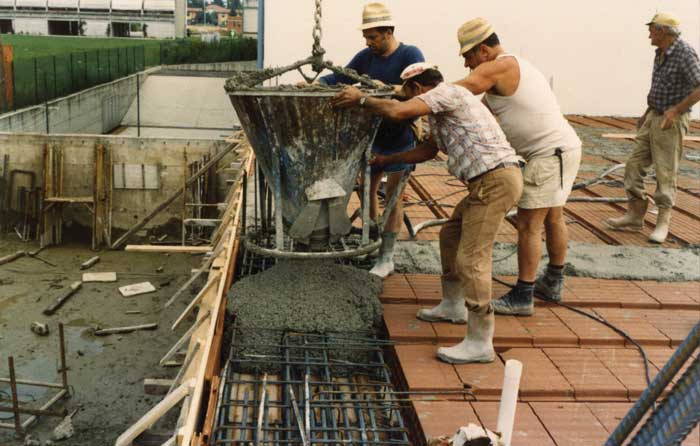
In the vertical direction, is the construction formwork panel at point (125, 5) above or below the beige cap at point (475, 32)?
above

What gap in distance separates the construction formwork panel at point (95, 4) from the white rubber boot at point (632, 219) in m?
52.0

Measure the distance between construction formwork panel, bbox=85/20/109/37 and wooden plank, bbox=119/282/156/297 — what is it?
44486mm

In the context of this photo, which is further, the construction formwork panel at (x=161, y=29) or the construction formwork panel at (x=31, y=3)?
the construction formwork panel at (x=31, y=3)

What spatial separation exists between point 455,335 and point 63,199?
42.1 feet

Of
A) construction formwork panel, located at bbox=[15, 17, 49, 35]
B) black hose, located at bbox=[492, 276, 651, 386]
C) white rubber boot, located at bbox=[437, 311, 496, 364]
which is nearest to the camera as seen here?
white rubber boot, located at bbox=[437, 311, 496, 364]

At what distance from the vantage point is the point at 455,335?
4055 millimetres

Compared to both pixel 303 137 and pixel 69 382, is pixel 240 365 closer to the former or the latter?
pixel 303 137

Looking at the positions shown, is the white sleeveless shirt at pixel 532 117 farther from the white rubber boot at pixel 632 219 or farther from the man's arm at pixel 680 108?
the white rubber boot at pixel 632 219

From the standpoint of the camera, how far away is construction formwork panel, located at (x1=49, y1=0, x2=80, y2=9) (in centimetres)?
5156

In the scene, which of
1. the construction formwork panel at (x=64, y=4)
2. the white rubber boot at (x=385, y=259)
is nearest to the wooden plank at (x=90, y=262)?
the white rubber boot at (x=385, y=259)

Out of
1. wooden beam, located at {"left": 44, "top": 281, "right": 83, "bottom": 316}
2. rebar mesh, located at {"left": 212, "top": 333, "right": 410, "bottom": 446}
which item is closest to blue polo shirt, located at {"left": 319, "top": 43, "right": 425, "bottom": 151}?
rebar mesh, located at {"left": 212, "top": 333, "right": 410, "bottom": 446}

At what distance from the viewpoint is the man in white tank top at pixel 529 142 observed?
148 inches

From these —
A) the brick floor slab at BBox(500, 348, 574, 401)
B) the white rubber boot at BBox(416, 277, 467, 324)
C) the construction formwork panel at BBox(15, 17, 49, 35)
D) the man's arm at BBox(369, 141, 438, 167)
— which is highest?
the construction formwork panel at BBox(15, 17, 49, 35)

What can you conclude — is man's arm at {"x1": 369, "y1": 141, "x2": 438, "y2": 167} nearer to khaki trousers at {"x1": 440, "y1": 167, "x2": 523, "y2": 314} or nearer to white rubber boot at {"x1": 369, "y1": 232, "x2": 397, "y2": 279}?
khaki trousers at {"x1": 440, "y1": 167, "x2": 523, "y2": 314}
